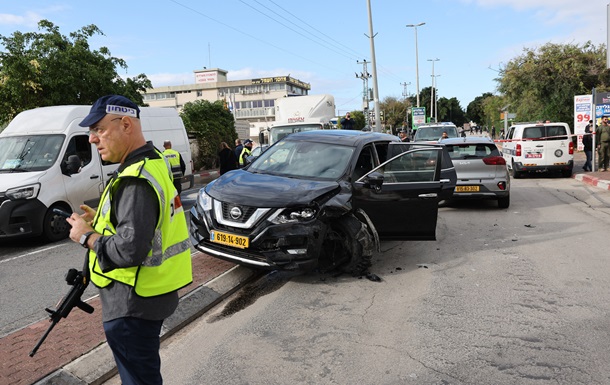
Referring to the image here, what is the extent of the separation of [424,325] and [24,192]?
6.78 m

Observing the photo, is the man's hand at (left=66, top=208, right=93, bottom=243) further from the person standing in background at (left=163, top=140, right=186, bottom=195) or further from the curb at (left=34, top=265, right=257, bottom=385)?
the person standing in background at (left=163, top=140, right=186, bottom=195)

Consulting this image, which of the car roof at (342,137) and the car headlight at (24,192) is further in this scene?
the car headlight at (24,192)

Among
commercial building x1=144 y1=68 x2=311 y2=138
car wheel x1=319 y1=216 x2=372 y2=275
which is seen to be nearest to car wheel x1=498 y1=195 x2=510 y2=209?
car wheel x1=319 y1=216 x2=372 y2=275

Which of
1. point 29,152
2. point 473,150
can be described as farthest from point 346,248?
point 29,152

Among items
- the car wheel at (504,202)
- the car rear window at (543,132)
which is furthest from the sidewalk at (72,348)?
the car rear window at (543,132)

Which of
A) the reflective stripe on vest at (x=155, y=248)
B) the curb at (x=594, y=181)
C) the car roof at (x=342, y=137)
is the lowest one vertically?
the curb at (x=594, y=181)

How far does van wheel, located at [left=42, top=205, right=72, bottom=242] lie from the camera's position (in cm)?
809

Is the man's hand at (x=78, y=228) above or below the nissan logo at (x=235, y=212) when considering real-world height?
above

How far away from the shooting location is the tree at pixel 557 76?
27.1 meters

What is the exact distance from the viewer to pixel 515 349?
3742 mm

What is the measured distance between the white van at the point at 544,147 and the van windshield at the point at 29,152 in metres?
13.6

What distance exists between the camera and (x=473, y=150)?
10.5 m

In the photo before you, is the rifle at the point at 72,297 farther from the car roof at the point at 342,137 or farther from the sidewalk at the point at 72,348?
the car roof at the point at 342,137

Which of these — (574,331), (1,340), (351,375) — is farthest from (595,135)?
(1,340)
